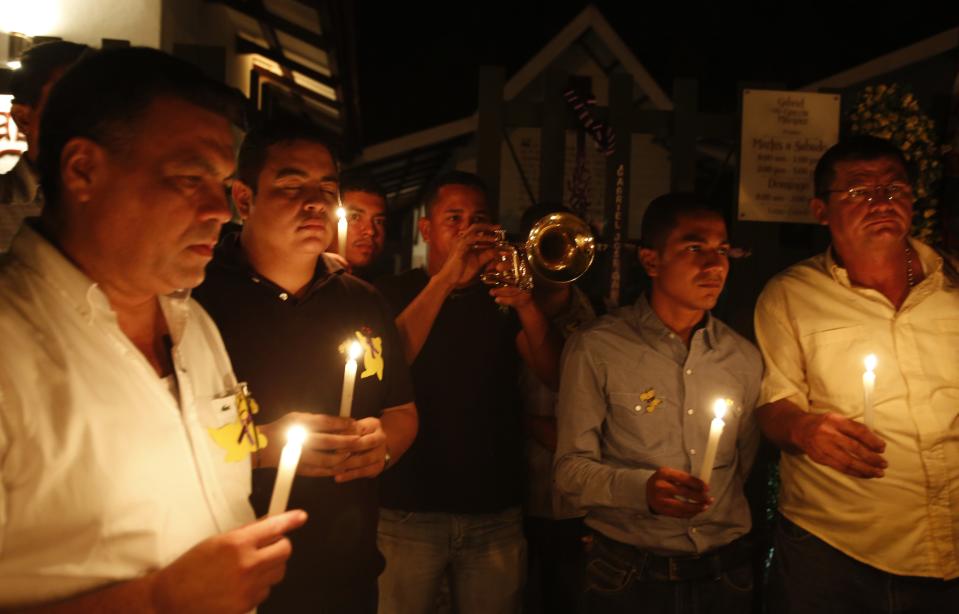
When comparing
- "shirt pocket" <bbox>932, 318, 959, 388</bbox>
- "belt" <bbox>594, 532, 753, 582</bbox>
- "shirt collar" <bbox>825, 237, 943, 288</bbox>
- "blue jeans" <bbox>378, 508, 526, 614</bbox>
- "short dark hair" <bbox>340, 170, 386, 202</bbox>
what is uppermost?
"short dark hair" <bbox>340, 170, 386, 202</bbox>

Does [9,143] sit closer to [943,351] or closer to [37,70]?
[37,70]

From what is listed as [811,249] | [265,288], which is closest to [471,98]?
[811,249]

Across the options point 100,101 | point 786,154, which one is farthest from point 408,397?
point 786,154

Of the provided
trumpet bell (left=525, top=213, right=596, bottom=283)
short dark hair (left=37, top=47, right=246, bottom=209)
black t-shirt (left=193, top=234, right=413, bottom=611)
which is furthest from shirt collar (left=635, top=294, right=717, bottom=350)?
short dark hair (left=37, top=47, right=246, bottom=209)

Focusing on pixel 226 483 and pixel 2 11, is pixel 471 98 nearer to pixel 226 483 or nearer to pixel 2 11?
pixel 2 11

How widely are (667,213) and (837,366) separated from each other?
1116 millimetres

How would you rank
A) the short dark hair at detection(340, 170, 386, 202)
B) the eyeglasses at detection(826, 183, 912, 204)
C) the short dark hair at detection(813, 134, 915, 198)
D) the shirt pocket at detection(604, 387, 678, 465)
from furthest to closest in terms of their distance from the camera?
the short dark hair at detection(340, 170, 386, 202) → the short dark hair at detection(813, 134, 915, 198) → the eyeglasses at detection(826, 183, 912, 204) → the shirt pocket at detection(604, 387, 678, 465)

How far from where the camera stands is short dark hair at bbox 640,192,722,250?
3.66 meters

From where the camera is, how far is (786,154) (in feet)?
15.3

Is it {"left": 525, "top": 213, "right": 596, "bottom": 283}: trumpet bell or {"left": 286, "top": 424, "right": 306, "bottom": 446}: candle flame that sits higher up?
{"left": 525, "top": 213, "right": 596, "bottom": 283}: trumpet bell

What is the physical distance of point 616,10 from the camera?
74.3 feet

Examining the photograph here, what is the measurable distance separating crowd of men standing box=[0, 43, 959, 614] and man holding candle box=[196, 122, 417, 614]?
1cm

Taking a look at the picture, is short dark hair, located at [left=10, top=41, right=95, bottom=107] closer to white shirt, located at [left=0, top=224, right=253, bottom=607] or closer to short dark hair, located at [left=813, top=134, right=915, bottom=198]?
white shirt, located at [left=0, top=224, right=253, bottom=607]

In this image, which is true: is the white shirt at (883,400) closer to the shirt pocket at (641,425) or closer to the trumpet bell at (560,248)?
the shirt pocket at (641,425)
